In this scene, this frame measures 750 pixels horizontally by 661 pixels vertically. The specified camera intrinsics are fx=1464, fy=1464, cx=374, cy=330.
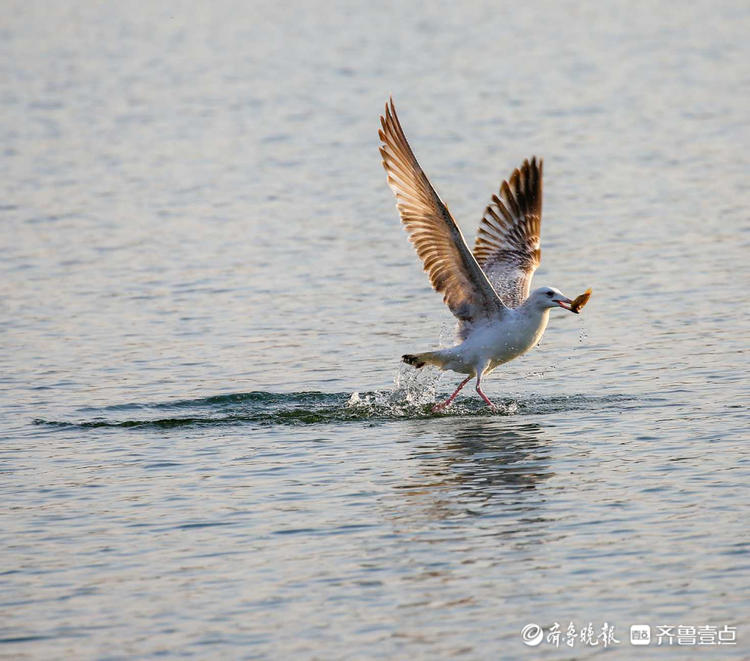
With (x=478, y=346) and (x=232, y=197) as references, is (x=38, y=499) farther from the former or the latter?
(x=232, y=197)

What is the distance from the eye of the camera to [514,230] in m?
15.2

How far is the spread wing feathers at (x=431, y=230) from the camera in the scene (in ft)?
41.7

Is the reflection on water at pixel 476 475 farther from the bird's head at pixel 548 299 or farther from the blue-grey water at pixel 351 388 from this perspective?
the bird's head at pixel 548 299

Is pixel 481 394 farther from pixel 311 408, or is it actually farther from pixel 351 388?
pixel 311 408

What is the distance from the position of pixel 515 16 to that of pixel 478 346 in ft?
120

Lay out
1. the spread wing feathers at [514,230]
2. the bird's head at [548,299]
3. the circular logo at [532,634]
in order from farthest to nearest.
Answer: the spread wing feathers at [514,230]
the bird's head at [548,299]
the circular logo at [532,634]

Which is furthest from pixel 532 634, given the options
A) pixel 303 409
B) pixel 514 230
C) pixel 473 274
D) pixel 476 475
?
pixel 514 230

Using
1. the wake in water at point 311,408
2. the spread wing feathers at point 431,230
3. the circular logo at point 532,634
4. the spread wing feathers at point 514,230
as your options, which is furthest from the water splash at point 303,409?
the circular logo at point 532,634

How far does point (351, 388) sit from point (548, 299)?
230cm

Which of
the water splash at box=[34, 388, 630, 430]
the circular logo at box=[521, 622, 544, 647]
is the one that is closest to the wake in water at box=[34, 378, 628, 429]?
the water splash at box=[34, 388, 630, 430]

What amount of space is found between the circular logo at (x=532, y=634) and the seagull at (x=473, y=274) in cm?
442

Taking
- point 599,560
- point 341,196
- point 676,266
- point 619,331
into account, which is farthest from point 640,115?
point 599,560

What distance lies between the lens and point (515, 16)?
4825cm

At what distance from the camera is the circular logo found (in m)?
8.52
